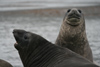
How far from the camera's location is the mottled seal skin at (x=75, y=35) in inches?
266

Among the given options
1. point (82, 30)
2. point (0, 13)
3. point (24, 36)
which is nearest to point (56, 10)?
point (0, 13)

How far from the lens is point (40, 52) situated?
4.95 metres

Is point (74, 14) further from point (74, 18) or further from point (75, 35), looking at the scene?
point (75, 35)

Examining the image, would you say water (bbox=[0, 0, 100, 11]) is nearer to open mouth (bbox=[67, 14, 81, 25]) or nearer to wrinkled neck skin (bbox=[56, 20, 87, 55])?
wrinkled neck skin (bbox=[56, 20, 87, 55])

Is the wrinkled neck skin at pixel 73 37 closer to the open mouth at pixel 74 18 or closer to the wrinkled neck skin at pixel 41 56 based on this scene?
the open mouth at pixel 74 18

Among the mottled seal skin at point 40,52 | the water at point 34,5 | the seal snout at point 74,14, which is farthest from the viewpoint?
the water at point 34,5

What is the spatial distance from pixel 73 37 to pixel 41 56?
2.03 metres

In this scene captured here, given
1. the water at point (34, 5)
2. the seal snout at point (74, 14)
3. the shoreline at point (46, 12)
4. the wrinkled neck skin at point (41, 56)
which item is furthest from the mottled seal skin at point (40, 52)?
the water at point (34, 5)

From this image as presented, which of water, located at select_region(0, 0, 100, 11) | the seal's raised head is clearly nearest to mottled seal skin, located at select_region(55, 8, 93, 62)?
the seal's raised head

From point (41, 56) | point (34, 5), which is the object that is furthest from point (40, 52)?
point (34, 5)

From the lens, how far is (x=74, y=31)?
6.86 meters

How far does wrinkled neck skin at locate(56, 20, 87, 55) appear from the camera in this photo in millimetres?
6781

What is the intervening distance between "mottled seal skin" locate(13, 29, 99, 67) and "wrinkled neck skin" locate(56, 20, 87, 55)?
1.84 meters

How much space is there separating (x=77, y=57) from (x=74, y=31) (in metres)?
2.22
